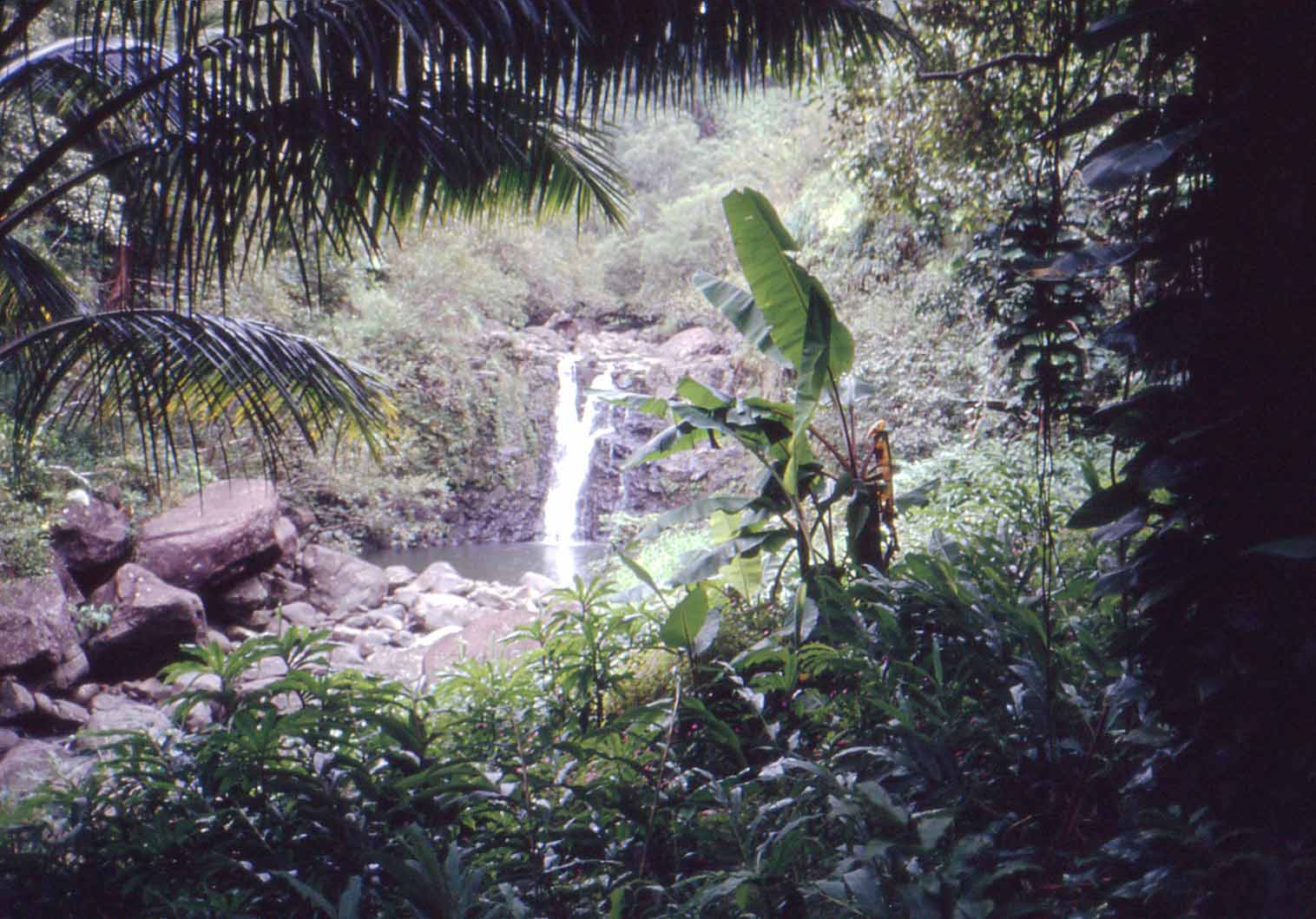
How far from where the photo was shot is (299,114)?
2385 mm

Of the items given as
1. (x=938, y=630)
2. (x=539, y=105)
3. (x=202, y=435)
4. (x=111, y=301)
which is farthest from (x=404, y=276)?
(x=938, y=630)

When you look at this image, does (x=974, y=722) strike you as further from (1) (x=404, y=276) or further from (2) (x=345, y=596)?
(1) (x=404, y=276)

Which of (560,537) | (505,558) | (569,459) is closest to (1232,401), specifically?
(505,558)

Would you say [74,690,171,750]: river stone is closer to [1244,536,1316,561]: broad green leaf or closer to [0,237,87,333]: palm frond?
[0,237,87,333]: palm frond

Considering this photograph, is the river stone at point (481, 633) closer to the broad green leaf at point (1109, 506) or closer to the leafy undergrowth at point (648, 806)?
the leafy undergrowth at point (648, 806)

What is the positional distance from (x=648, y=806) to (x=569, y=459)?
11.8 metres

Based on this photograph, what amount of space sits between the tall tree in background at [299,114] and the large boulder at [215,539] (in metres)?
4.39

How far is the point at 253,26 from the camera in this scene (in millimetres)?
2422

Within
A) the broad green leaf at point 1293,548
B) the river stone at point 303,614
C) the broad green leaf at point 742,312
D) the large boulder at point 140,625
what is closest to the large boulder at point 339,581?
the river stone at point 303,614

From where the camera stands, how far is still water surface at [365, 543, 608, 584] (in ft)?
36.5

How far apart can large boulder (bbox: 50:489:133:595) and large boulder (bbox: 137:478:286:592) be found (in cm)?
35

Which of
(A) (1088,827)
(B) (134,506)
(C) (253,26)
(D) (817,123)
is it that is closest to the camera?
(A) (1088,827)

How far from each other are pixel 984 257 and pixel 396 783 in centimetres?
563

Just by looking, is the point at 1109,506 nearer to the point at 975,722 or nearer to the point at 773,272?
the point at 975,722
